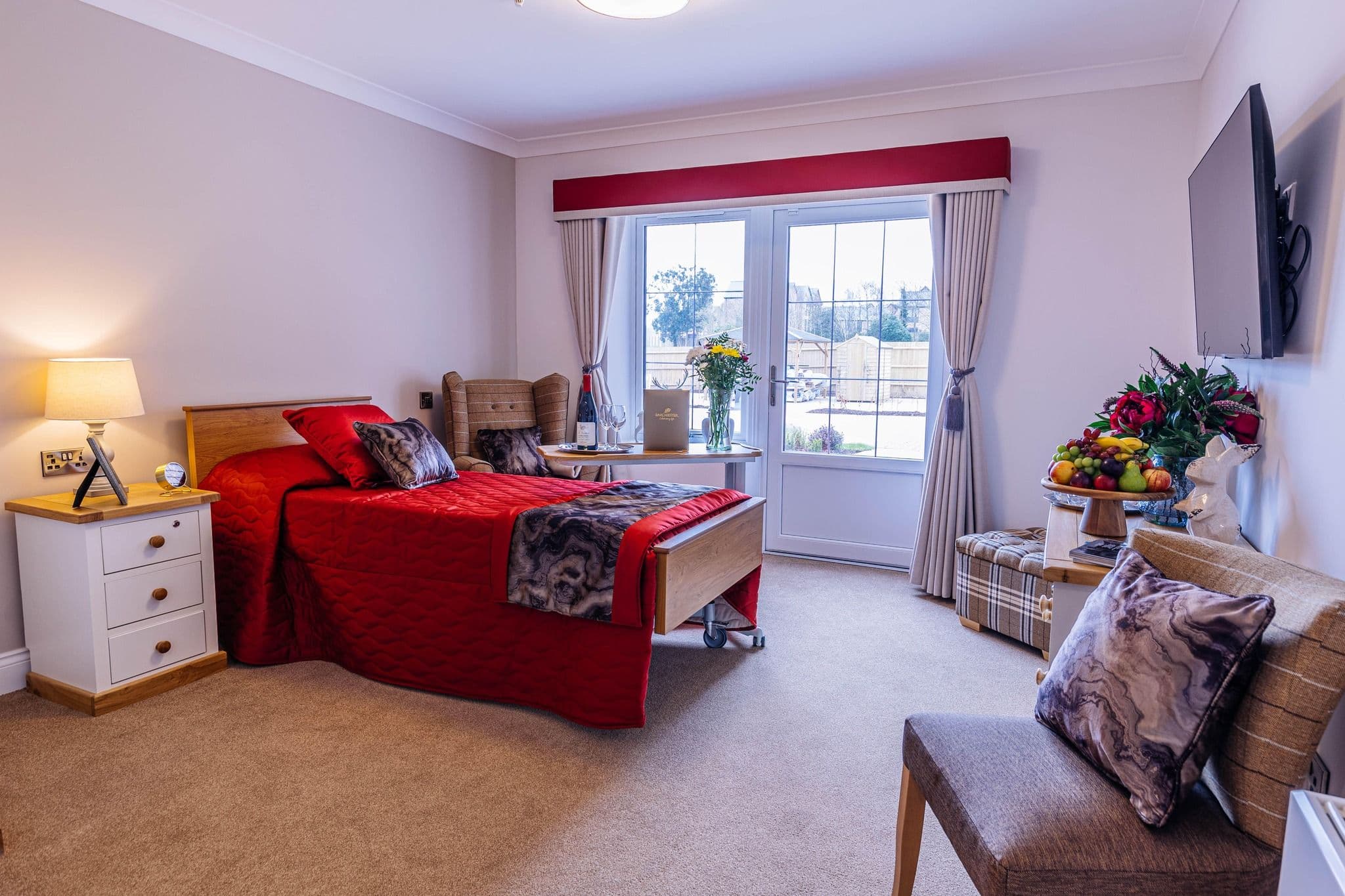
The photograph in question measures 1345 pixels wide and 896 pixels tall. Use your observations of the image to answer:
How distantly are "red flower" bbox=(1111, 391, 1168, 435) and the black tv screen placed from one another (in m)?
0.26

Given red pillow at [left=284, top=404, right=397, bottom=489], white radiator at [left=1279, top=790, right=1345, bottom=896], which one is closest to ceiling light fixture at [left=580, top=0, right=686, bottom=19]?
red pillow at [left=284, top=404, right=397, bottom=489]

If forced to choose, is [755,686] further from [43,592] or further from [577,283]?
[577,283]

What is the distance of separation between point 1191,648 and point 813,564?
340cm

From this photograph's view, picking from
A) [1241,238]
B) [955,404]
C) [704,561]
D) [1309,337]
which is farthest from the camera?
[955,404]

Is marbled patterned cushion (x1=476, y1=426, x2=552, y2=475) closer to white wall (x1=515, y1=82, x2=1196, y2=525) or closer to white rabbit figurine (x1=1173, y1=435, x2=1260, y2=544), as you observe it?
white wall (x1=515, y1=82, x2=1196, y2=525)

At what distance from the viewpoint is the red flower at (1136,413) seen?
243 centimetres

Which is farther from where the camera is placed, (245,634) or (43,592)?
(245,634)

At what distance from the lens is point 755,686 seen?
3.08 meters

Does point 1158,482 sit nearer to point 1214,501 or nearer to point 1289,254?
point 1214,501

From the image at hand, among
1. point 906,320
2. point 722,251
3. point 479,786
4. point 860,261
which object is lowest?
point 479,786

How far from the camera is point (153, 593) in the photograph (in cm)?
291

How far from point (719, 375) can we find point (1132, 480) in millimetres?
1974

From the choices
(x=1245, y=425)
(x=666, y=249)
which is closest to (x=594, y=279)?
(x=666, y=249)

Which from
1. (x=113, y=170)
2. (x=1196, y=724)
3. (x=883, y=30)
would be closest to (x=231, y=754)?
(x=113, y=170)
